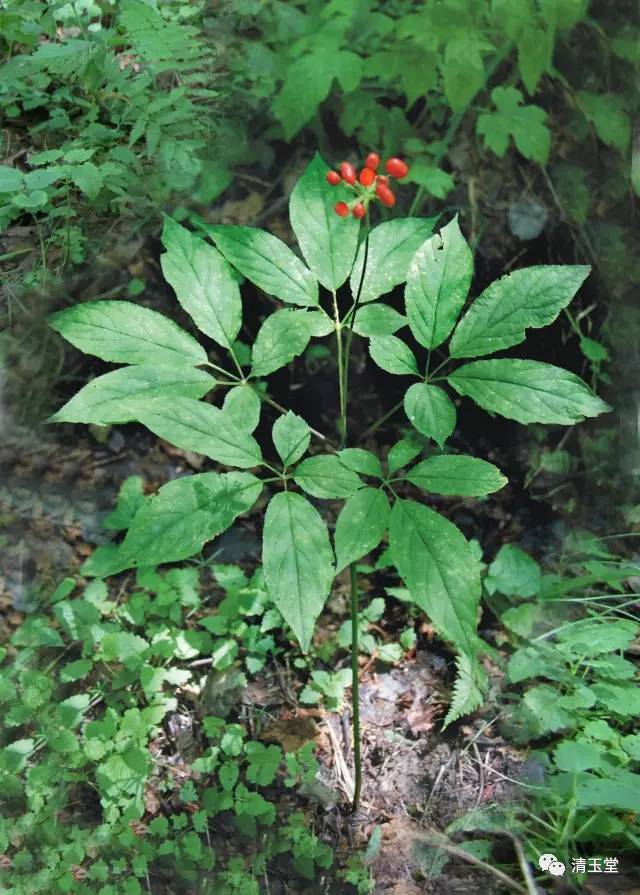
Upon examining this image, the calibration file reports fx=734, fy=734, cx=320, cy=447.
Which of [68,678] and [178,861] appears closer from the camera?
[178,861]

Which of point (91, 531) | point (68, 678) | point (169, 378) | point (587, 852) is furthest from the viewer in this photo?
point (91, 531)

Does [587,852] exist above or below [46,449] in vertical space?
below

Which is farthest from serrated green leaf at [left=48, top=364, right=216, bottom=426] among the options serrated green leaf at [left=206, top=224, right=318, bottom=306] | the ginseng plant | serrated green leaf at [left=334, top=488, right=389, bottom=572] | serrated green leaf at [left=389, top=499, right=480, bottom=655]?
serrated green leaf at [left=389, top=499, right=480, bottom=655]

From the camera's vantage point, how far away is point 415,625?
7.54 ft

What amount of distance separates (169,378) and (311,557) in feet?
1.56

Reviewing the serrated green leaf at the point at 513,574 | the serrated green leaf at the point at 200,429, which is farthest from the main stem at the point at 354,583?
the serrated green leaf at the point at 513,574

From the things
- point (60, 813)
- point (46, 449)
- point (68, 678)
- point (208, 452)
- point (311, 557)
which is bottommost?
point (60, 813)

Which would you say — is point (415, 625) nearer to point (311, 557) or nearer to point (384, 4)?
point (311, 557)

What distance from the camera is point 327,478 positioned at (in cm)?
143

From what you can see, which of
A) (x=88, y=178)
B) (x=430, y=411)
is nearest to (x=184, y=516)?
(x=430, y=411)

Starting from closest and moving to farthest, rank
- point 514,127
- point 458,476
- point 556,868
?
point 458,476
point 556,868
point 514,127

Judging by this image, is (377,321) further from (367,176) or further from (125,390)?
(125,390)

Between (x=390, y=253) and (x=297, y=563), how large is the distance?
72cm

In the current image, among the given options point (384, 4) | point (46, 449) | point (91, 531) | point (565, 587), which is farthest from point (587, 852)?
point (384, 4)
